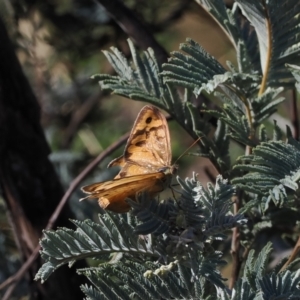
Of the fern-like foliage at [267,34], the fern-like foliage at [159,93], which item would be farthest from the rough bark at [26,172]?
the fern-like foliage at [267,34]

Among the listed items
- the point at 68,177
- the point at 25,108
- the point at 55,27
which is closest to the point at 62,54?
the point at 55,27

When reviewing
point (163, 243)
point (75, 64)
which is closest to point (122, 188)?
point (163, 243)

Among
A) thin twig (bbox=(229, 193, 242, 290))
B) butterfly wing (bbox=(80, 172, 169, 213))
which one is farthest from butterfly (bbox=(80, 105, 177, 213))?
thin twig (bbox=(229, 193, 242, 290))

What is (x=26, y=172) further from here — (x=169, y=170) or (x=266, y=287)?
(x=266, y=287)

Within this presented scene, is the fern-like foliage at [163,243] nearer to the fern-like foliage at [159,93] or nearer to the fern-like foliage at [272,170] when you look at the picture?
the fern-like foliage at [272,170]

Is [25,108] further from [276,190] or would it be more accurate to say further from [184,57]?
[276,190]

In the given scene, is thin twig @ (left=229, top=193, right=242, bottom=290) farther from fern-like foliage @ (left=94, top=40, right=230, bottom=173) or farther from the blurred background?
the blurred background
